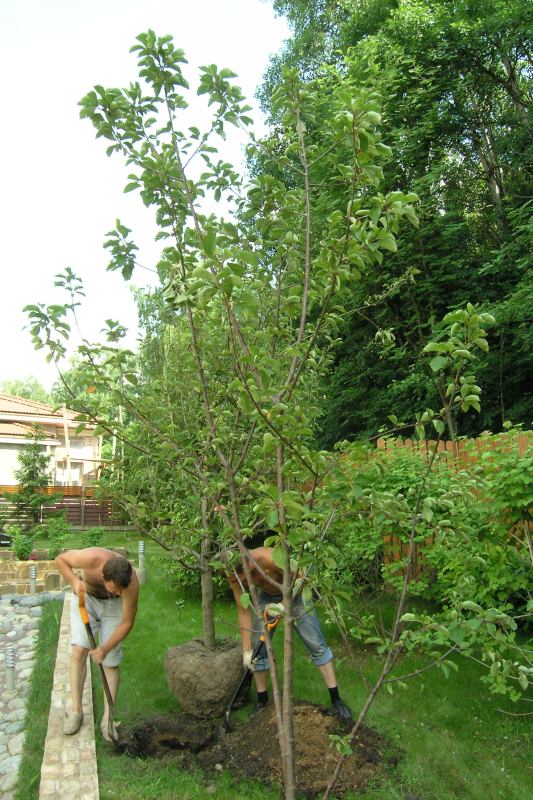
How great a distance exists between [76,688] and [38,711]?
0.97m

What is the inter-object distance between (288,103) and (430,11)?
12282 mm

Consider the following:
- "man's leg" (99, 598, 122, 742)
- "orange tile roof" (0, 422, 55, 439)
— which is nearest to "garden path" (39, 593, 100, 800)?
"man's leg" (99, 598, 122, 742)

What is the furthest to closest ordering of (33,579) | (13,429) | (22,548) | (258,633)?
(13,429) < (22,548) < (33,579) < (258,633)

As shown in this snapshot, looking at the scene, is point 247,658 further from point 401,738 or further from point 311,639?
point 401,738

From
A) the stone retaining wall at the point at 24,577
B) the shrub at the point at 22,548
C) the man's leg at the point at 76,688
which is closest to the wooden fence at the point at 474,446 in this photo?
the man's leg at the point at 76,688

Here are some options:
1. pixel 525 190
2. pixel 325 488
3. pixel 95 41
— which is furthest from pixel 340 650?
pixel 525 190

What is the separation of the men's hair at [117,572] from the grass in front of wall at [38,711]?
1.25 metres

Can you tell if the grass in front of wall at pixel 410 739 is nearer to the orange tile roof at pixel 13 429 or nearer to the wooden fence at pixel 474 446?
the wooden fence at pixel 474 446

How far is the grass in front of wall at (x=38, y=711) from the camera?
12.6 ft

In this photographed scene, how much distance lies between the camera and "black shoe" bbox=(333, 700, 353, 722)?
4332 mm

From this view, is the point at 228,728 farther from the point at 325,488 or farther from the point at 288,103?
the point at 288,103

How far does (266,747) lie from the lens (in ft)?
13.3

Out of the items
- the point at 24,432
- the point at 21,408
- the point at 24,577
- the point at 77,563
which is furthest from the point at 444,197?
the point at 21,408

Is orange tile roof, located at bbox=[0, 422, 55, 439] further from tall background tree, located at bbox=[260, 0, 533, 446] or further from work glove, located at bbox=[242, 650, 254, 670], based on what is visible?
work glove, located at bbox=[242, 650, 254, 670]
